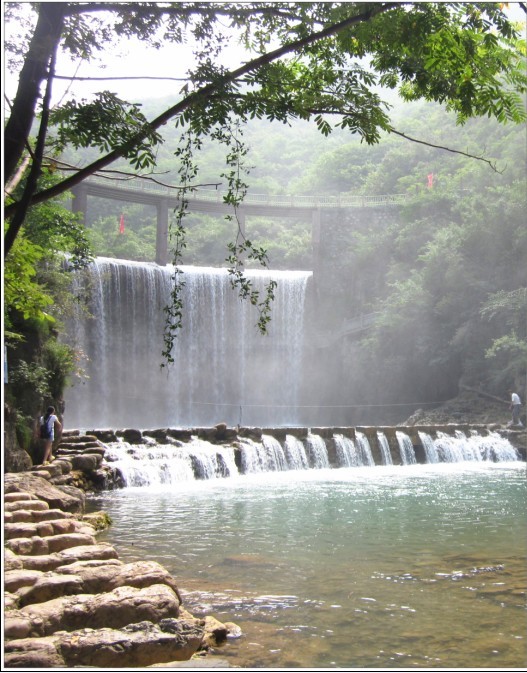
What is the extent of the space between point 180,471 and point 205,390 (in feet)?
47.3

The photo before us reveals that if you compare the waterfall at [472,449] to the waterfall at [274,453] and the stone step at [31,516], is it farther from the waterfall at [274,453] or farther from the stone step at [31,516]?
the stone step at [31,516]

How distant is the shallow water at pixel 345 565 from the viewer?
471cm

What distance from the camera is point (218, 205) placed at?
3019 cm

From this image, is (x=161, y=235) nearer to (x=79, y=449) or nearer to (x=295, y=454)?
(x=295, y=454)

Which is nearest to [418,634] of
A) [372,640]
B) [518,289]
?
[372,640]

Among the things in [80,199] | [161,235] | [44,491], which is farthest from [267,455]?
[161,235]

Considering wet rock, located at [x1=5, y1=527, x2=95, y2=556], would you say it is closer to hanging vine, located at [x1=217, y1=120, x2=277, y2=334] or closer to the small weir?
hanging vine, located at [x1=217, y1=120, x2=277, y2=334]

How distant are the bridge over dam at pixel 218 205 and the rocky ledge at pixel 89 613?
71.9 feet

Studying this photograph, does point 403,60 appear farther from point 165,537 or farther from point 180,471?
point 180,471

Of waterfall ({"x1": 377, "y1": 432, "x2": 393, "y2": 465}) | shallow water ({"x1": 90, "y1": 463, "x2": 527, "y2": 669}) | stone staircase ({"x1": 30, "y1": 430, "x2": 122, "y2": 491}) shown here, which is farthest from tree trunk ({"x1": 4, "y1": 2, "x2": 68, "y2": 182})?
waterfall ({"x1": 377, "y1": 432, "x2": 393, "y2": 465})

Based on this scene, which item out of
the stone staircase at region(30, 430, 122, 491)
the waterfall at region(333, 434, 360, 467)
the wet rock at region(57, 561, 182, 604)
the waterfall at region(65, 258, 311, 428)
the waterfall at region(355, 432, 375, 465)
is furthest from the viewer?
the waterfall at region(65, 258, 311, 428)

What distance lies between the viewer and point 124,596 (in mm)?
4473

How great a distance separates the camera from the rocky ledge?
3.81 metres

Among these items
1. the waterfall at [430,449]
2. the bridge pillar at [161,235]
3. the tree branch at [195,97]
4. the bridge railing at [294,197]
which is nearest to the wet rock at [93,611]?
the tree branch at [195,97]
